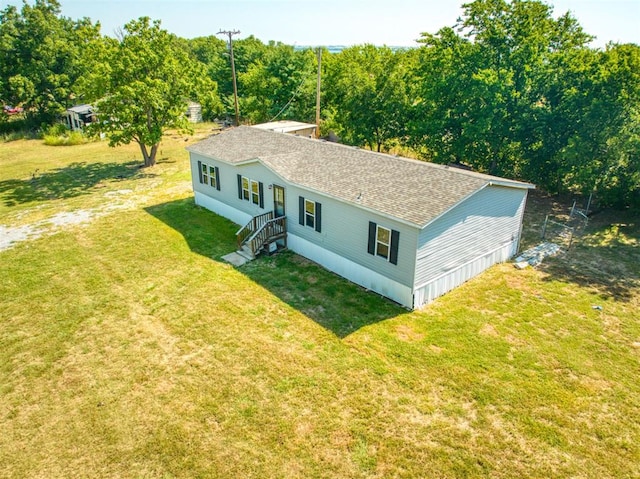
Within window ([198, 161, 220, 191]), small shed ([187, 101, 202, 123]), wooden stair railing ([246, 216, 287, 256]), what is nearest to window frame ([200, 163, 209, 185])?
window ([198, 161, 220, 191])

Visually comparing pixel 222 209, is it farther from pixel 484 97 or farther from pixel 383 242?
pixel 484 97

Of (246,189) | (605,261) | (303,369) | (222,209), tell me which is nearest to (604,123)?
(605,261)

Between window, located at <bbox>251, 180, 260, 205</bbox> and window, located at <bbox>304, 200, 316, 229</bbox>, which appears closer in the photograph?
window, located at <bbox>304, 200, 316, 229</bbox>

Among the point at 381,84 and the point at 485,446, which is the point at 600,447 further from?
the point at 381,84

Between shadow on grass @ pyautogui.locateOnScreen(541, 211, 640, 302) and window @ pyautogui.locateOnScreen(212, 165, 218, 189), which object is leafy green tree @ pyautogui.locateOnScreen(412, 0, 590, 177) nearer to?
shadow on grass @ pyautogui.locateOnScreen(541, 211, 640, 302)

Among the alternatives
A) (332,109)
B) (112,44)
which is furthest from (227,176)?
(332,109)
